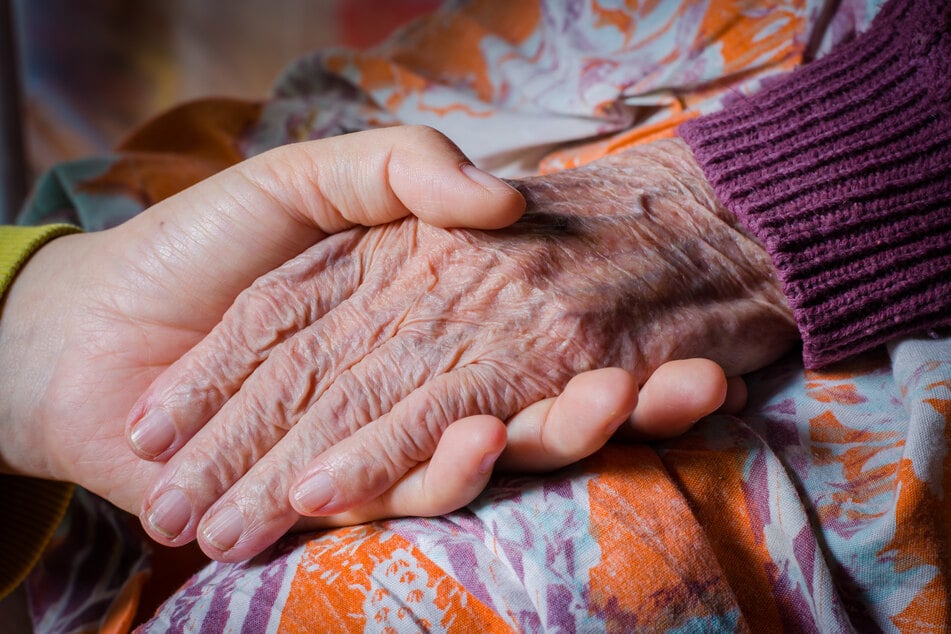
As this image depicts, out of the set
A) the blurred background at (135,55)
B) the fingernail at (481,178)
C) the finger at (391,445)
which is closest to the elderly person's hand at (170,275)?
the fingernail at (481,178)

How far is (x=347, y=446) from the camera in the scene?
0.47 metres

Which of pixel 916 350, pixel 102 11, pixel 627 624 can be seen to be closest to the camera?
pixel 627 624

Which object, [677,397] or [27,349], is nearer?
[677,397]

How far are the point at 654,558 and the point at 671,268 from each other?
0.70 feet

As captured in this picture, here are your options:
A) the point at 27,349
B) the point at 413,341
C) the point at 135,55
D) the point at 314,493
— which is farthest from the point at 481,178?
the point at 135,55

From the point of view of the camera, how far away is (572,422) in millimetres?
443

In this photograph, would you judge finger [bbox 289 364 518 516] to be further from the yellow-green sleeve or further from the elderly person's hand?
the yellow-green sleeve

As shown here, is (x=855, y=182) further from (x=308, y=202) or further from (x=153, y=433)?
(x=153, y=433)

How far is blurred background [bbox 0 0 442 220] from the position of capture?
5.56ft

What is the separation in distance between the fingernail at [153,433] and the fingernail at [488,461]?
0.21 metres

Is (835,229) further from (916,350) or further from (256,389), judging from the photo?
(256,389)

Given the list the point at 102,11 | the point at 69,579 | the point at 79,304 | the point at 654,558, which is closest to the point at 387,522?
the point at 654,558

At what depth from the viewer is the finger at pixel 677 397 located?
0.46 meters

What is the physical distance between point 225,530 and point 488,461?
0.16 metres
